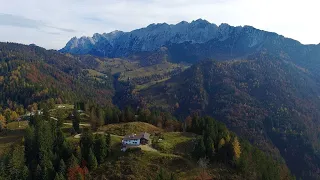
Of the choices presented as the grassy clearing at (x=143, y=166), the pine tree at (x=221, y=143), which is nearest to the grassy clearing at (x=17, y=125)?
the grassy clearing at (x=143, y=166)

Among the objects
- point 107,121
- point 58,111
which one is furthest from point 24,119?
point 107,121

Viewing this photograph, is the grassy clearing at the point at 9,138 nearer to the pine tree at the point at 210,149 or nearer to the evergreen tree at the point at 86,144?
the evergreen tree at the point at 86,144

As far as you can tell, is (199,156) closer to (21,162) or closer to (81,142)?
(81,142)

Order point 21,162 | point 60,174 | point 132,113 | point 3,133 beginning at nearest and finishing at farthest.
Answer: point 60,174
point 21,162
point 3,133
point 132,113

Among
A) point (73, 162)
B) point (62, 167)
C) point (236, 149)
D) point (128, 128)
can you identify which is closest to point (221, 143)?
point (236, 149)

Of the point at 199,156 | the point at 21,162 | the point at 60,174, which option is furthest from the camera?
the point at 199,156
